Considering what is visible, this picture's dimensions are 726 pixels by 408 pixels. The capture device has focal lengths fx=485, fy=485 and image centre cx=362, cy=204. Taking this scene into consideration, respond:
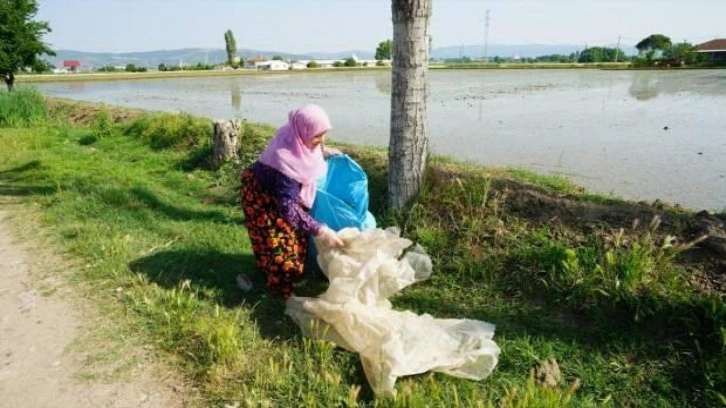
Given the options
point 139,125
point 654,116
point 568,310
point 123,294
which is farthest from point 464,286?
point 654,116

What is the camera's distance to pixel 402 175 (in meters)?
4.20

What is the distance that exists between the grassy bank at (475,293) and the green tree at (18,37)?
12466mm

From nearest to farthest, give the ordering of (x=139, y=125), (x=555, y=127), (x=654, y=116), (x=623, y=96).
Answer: (x=139, y=125), (x=555, y=127), (x=654, y=116), (x=623, y=96)

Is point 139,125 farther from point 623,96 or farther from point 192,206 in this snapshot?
point 623,96

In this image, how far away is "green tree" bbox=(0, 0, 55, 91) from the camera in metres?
14.5

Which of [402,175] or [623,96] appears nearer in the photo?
[402,175]

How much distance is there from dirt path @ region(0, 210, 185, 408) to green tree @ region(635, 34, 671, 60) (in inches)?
2488

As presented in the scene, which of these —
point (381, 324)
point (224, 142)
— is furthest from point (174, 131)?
point (381, 324)

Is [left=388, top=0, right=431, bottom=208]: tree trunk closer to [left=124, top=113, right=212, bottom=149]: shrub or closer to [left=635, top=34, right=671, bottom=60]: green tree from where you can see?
[left=124, top=113, right=212, bottom=149]: shrub

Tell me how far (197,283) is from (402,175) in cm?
188

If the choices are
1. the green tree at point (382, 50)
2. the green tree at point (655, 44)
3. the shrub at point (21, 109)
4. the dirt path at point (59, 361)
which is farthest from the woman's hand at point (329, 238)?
the green tree at point (382, 50)

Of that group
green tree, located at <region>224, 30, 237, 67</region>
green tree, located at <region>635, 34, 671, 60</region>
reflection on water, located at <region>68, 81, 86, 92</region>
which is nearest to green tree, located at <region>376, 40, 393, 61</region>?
green tree, located at <region>224, 30, 237, 67</region>

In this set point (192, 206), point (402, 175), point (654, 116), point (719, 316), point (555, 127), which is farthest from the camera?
point (654, 116)

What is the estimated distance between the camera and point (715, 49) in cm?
5025
